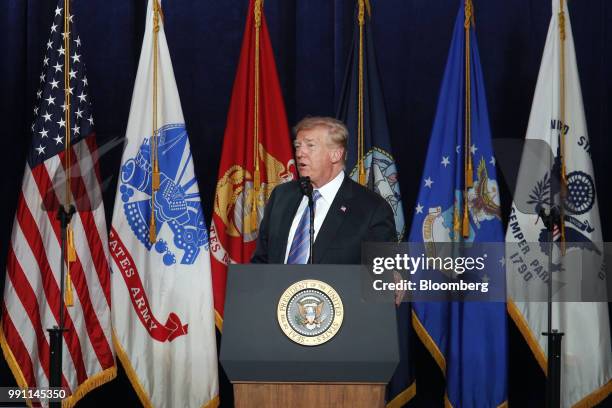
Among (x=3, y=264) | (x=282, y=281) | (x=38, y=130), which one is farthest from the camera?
(x=3, y=264)

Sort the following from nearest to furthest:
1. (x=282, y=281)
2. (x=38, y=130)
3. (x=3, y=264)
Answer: (x=282, y=281) → (x=38, y=130) → (x=3, y=264)

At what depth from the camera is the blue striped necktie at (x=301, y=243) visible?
3.62m

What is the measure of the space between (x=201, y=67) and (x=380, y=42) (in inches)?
44.6

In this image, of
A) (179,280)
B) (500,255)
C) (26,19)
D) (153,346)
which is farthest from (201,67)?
(500,255)

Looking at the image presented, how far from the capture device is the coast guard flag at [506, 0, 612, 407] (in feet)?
15.8

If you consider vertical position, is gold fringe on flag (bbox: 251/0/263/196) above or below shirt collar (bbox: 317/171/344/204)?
above

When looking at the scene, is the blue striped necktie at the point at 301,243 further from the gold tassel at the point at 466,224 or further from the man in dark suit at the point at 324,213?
Answer: the gold tassel at the point at 466,224

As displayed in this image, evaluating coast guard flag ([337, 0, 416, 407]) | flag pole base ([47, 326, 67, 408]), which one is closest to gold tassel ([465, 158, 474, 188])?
coast guard flag ([337, 0, 416, 407])

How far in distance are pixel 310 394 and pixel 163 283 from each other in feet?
6.90

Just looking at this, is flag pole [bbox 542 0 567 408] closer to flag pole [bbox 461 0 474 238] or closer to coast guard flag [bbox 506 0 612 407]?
coast guard flag [bbox 506 0 612 407]

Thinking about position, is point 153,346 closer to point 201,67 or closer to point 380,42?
point 201,67

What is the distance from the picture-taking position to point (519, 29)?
5.45 metres

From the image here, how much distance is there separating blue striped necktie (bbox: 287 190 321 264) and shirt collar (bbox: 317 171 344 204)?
0.13 metres

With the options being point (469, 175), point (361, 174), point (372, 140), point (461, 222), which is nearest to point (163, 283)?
point (361, 174)
